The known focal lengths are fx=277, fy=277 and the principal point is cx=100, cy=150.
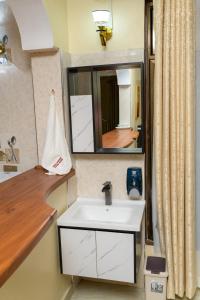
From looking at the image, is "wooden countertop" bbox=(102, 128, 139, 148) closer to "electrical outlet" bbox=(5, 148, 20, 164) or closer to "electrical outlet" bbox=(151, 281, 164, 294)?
"electrical outlet" bbox=(5, 148, 20, 164)

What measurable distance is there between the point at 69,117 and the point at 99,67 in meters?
0.44

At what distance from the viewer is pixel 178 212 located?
1931mm

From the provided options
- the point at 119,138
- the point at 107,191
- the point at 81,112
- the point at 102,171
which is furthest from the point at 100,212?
the point at 81,112

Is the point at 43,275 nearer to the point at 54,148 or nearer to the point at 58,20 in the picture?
the point at 54,148

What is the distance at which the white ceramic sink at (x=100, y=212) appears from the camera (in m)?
1.91

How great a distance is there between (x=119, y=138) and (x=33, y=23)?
983 millimetres

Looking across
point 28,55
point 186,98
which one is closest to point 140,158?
point 186,98

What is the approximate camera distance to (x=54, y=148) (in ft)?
6.66

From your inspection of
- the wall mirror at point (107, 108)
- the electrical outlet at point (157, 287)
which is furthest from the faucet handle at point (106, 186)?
the electrical outlet at point (157, 287)

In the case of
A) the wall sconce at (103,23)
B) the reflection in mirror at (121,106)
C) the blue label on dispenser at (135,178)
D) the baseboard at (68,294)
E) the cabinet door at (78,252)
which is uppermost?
the wall sconce at (103,23)

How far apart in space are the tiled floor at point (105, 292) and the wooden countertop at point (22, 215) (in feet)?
3.16

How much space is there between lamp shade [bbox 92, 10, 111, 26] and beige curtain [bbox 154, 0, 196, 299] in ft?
1.12

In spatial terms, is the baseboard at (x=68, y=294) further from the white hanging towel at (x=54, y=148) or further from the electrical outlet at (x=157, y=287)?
the white hanging towel at (x=54, y=148)

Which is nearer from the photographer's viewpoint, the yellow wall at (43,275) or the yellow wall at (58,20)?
the yellow wall at (43,275)
